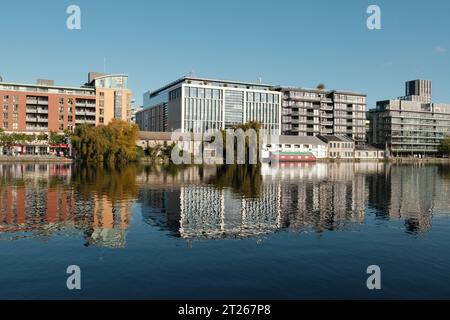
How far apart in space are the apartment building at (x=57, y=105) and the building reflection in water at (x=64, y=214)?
359 feet

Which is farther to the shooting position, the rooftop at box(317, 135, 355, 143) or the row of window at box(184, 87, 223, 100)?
the rooftop at box(317, 135, 355, 143)

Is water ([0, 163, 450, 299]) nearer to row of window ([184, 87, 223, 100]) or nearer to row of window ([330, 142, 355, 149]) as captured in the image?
row of window ([184, 87, 223, 100])

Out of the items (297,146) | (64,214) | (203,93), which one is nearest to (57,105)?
(203,93)

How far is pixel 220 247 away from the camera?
2403 cm

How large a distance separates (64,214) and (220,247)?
51.9ft

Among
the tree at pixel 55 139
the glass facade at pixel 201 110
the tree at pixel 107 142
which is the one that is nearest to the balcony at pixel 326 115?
the glass facade at pixel 201 110

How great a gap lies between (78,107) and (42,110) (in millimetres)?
12945

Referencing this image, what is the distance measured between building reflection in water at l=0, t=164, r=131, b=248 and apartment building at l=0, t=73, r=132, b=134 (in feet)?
359

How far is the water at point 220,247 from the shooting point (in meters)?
17.3

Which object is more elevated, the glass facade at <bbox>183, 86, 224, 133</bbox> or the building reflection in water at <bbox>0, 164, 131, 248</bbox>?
the glass facade at <bbox>183, 86, 224, 133</bbox>

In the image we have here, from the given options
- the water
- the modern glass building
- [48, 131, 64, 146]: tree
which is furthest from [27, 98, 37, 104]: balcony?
the water

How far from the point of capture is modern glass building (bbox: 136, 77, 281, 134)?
582ft

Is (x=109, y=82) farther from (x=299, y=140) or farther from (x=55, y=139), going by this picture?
(x=299, y=140)
